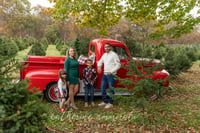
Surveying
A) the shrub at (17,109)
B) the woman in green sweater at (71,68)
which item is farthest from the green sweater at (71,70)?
the shrub at (17,109)

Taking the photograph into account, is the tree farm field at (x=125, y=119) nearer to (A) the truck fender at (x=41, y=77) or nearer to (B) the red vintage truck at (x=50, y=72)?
(B) the red vintage truck at (x=50, y=72)

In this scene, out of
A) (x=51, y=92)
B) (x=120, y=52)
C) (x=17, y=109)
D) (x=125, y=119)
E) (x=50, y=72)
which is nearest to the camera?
(x=17, y=109)

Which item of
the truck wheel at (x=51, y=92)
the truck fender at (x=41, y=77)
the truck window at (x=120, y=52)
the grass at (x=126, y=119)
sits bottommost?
the grass at (x=126, y=119)

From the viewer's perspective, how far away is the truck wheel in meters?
4.81

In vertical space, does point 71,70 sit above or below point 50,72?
above

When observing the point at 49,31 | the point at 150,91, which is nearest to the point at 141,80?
the point at 150,91

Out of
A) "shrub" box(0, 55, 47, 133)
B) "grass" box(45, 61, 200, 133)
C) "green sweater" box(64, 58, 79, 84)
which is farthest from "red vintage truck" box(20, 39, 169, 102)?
"shrub" box(0, 55, 47, 133)

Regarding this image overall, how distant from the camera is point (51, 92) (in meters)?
4.86

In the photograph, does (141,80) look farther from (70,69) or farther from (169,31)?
(169,31)

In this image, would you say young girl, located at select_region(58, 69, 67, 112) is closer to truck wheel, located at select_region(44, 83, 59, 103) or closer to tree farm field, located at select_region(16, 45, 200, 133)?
tree farm field, located at select_region(16, 45, 200, 133)

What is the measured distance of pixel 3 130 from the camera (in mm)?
1722

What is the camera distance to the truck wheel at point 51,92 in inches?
189

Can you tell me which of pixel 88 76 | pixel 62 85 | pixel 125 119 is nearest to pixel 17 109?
pixel 62 85

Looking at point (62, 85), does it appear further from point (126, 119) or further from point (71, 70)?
point (126, 119)
